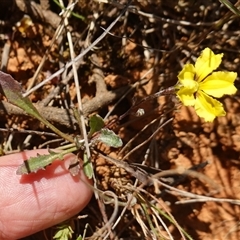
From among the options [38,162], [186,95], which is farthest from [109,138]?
[186,95]

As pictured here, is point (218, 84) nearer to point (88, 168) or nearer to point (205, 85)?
point (205, 85)

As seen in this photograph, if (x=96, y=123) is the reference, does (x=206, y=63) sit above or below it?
above

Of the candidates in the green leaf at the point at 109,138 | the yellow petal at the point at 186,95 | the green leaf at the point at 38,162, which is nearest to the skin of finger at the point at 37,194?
the green leaf at the point at 38,162

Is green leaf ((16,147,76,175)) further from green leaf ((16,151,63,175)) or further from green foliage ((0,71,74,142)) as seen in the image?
green foliage ((0,71,74,142))

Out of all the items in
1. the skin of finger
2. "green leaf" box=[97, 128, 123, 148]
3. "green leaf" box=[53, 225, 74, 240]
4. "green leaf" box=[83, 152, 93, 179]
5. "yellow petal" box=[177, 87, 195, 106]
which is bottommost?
"green leaf" box=[53, 225, 74, 240]

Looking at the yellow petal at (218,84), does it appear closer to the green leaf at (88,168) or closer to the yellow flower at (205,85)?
the yellow flower at (205,85)

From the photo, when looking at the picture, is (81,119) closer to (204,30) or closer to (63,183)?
(63,183)

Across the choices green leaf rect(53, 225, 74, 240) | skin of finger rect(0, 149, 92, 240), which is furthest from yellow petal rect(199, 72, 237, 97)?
green leaf rect(53, 225, 74, 240)

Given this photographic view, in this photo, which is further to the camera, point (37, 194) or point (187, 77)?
point (37, 194)
